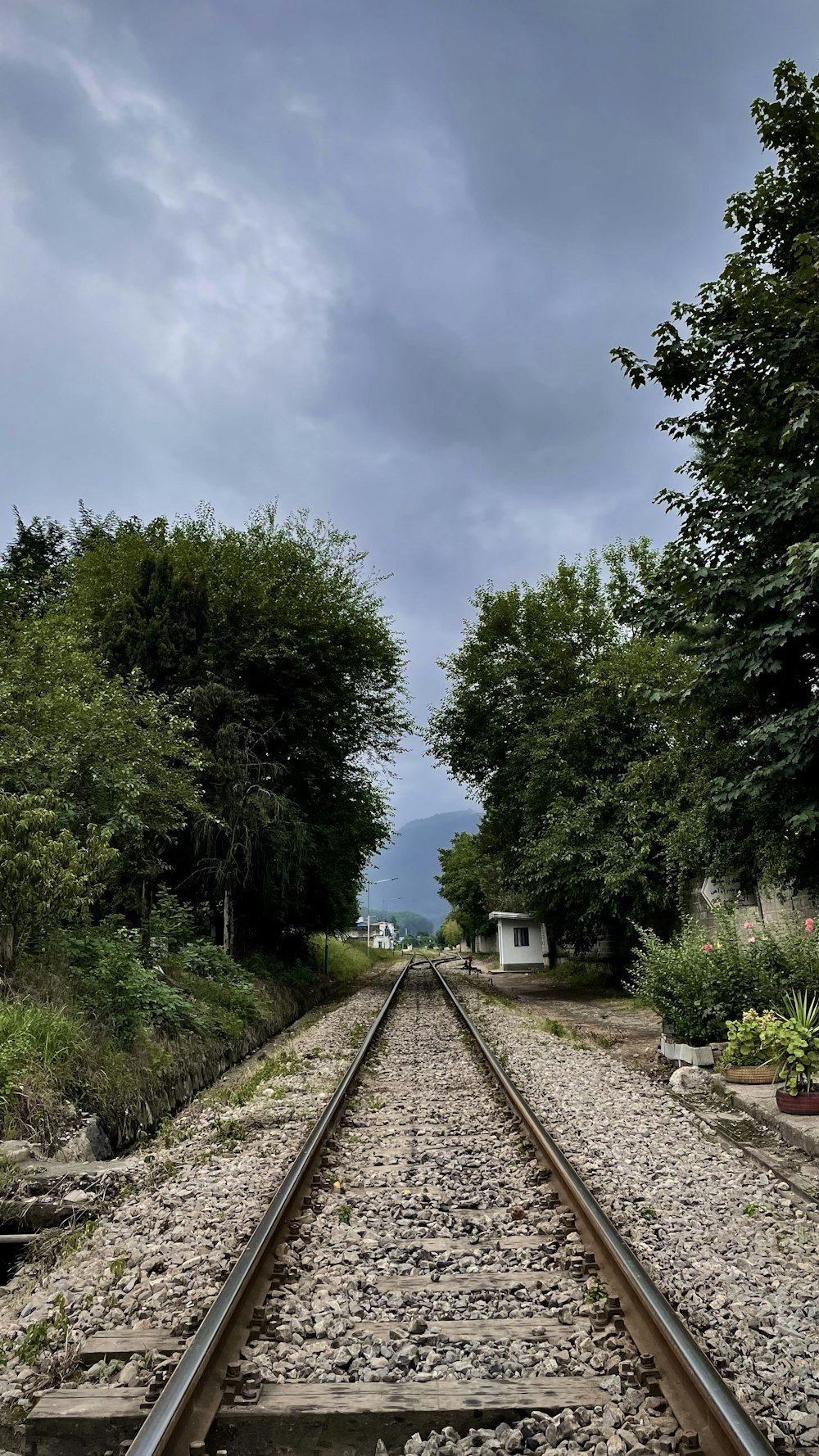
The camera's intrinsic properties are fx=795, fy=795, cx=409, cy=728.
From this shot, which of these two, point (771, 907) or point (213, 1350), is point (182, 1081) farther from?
point (771, 907)

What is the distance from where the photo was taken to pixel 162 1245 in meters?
4.26

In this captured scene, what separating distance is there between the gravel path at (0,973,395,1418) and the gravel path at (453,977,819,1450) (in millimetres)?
2134

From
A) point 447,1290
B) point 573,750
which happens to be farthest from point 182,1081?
point 573,750

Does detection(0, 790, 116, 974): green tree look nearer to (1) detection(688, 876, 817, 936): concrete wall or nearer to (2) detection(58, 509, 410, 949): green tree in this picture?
(2) detection(58, 509, 410, 949): green tree

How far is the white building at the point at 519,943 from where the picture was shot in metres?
38.5

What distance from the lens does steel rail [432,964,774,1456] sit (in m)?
2.38

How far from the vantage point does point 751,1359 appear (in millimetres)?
3006

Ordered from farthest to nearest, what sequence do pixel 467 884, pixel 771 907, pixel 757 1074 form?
1. pixel 467 884
2. pixel 771 907
3. pixel 757 1074

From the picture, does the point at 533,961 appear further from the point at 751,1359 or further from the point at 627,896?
the point at 751,1359

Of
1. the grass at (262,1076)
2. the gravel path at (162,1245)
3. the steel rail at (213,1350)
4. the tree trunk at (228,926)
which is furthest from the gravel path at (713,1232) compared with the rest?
the tree trunk at (228,926)

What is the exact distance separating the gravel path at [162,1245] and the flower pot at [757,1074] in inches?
160

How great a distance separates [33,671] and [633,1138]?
851 cm

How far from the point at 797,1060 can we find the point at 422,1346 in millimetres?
4488

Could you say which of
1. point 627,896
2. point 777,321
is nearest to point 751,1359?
point 777,321
